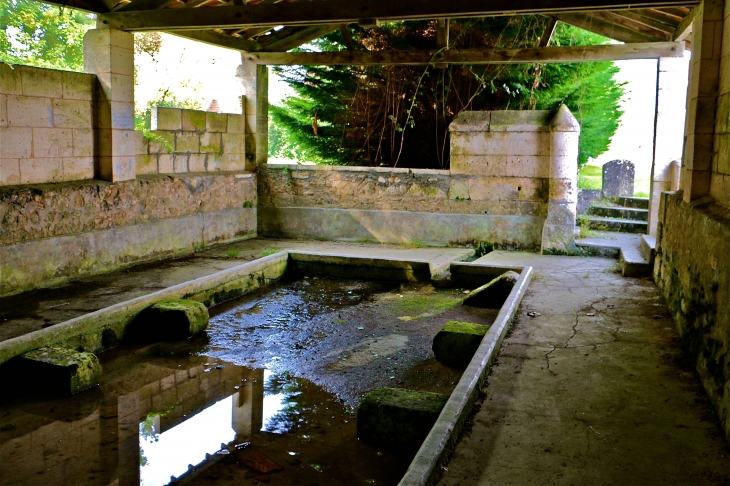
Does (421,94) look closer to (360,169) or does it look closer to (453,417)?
(360,169)

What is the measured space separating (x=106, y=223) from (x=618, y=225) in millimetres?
7404

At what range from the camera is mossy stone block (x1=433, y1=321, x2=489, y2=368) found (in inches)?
203

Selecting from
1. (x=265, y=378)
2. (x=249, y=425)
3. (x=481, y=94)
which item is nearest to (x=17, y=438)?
(x=249, y=425)

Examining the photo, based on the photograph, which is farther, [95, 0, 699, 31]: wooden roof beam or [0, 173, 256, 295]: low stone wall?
[0, 173, 256, 295]: low stone wall

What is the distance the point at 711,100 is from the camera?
566 centimetres

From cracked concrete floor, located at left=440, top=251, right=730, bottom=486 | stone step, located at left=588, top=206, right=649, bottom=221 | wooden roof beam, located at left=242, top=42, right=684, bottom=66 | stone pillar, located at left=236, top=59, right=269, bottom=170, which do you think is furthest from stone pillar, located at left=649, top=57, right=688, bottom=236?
stone pillar, located at left=236, top=59, right=269, bottom=170

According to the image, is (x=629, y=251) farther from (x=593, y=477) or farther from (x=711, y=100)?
(x=593, y=477)

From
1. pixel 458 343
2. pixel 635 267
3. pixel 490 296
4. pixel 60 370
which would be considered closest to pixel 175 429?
pixel 60 370

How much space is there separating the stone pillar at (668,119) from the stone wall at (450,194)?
1054mm

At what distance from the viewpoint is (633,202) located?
11109mm

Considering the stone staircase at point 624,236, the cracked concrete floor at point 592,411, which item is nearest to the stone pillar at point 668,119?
the stone staircase at point 624,236

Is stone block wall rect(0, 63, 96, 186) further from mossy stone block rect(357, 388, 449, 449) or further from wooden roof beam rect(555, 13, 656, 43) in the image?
wooden roof beam rect(555, 13, 656, 43)

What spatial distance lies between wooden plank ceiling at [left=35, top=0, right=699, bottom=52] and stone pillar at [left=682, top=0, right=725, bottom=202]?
0.44 m

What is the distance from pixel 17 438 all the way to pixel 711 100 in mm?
5811
